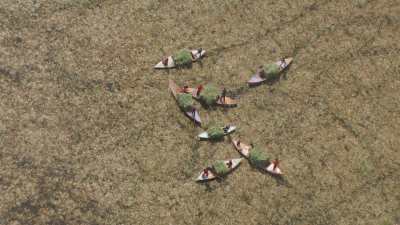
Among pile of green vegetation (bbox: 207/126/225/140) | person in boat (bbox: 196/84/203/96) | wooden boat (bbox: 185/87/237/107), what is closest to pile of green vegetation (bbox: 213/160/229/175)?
pile of green vegetation (bbox: 207/126/225/140)

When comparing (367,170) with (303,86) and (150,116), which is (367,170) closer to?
(303,86)

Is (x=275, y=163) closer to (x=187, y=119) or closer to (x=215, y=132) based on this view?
(x=215, y=132)

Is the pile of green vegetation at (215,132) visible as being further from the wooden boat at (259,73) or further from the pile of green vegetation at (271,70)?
the pile of green vegetation at (271,70)

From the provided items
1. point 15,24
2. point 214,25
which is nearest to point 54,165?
point 15,24

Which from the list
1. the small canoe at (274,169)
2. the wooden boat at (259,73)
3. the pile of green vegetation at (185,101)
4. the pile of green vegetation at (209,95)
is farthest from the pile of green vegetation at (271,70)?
the small canoe at (274,169)

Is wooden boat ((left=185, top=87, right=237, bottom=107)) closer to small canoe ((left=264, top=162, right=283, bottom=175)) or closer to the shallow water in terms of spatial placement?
the shallow water

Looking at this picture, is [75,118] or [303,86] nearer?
[75,118]
